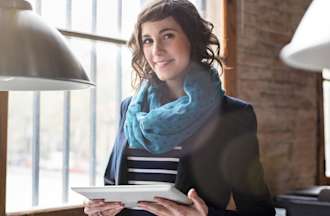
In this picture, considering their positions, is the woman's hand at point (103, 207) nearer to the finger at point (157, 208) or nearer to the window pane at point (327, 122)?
the finger at point (157, 208)

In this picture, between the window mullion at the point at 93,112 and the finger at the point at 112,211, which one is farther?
the window mullion at the point at 93,112

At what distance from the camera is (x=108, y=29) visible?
223cm

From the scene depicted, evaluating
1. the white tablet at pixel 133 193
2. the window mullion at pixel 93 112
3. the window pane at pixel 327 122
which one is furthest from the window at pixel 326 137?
the white tablet at pixel 133 193

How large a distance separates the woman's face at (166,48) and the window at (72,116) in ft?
2.13

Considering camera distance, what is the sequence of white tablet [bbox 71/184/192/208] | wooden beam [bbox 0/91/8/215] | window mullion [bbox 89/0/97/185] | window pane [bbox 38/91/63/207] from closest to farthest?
white tablet [bbox 71/184/192/208]
wooden beam [bbox 0/91/8/215]
window pane [bbox 38/91/63/207]
window mullion [bbox 89/0/97/185]

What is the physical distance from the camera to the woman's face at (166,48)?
138 cm

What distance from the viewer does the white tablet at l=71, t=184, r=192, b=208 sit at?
1.11 m

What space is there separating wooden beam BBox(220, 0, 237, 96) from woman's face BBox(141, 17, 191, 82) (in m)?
1.30

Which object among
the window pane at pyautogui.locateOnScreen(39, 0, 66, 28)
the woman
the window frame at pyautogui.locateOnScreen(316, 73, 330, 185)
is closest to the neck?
the woman

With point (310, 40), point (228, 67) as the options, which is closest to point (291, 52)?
point (310, 40)

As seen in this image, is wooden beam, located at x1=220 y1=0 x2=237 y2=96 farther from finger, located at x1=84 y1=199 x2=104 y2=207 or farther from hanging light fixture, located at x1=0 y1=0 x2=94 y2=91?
hanging light fixture, located at x1=0 y1=0 x2=94 y2=91

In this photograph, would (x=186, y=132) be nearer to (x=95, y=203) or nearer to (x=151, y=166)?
(x=151, y=166)

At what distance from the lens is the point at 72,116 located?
208cm

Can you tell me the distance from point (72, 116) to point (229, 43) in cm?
106
